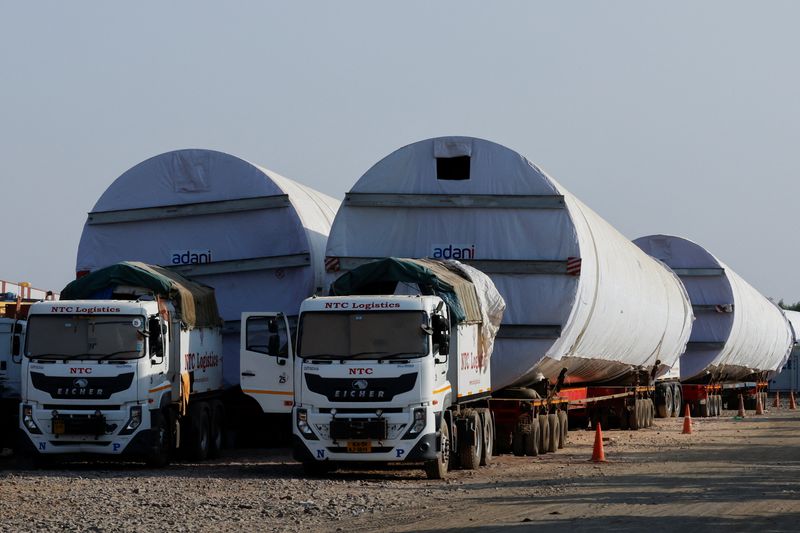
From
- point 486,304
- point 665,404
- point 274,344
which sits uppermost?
point 486,304

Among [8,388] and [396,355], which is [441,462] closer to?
[396,355]

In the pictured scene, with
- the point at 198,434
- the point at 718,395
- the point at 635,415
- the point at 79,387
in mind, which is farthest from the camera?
the point at 718,395

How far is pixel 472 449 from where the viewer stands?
18.8 meters

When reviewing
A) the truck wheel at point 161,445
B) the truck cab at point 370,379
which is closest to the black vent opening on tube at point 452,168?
the truck cab at point 370,379

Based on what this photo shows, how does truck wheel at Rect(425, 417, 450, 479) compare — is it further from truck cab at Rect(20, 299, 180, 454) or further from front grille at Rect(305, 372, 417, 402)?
truck cab at Rect(20, 299, 180, 454)

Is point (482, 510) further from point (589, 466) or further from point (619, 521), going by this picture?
point (589, 466)

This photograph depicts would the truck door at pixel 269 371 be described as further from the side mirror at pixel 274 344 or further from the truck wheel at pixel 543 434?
the truck wheel at pixel 543 434

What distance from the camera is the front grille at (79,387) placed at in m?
18.4

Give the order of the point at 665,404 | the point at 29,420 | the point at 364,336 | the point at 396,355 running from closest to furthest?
the point at 396,355 < the point at 364,336 < the point at 29,420 < the point at 665,404

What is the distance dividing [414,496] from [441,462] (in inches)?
81.1

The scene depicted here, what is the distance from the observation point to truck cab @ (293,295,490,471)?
16906mm

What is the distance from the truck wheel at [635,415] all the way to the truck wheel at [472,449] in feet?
43.1

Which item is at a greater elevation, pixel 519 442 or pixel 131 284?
pixel 131 284

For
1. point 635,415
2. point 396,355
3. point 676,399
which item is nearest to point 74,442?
point 396,355
